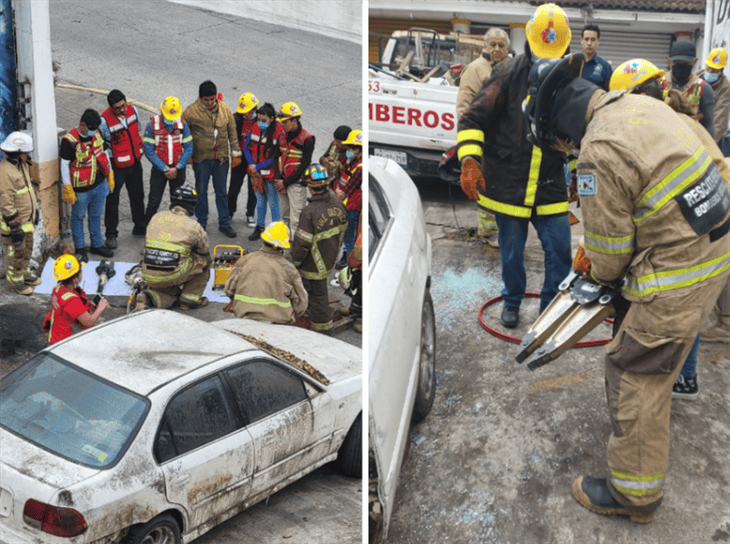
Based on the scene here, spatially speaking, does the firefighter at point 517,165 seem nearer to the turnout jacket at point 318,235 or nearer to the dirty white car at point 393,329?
the dirty white car at point 393,329

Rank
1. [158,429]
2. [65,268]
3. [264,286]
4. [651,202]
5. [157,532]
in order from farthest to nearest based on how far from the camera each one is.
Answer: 1. [264,286]
2. [65,268]
3. [157,532]
4. [158,429]
5. [651,202]

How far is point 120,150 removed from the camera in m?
7.99

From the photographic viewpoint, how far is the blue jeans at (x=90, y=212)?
7707 millimetres

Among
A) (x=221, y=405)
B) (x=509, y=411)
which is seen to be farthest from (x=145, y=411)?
(x=509, y=411)

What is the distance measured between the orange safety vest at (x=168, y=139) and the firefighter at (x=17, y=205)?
4.30 feet

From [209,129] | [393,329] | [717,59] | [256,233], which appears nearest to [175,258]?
[256,233]

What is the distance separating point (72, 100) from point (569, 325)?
29.3ft

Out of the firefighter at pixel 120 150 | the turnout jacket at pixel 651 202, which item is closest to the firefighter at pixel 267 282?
the firefighter at pixel 120 150

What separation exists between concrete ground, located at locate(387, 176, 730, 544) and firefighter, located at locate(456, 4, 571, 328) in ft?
2.05

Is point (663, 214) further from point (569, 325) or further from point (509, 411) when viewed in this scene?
point (509, 411)

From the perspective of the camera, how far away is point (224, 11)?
1570 cm

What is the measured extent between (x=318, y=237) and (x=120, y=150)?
8.60 ft

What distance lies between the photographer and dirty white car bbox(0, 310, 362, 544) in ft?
12.8

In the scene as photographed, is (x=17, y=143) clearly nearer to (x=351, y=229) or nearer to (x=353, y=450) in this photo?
(x=351, y=229)
